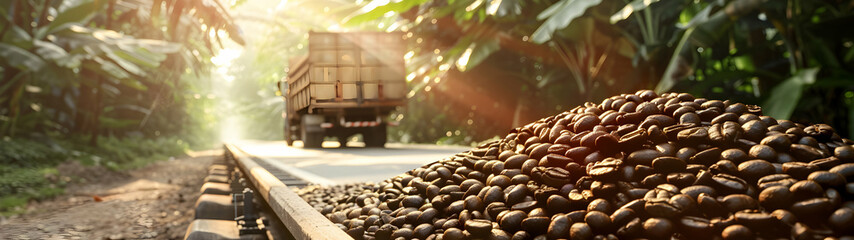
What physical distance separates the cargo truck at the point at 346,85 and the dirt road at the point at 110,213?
5.88ft

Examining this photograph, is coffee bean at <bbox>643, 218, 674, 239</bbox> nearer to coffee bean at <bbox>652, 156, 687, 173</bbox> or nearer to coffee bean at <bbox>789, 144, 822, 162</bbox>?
coffee bean at <bbox>652, 156, 687, 173</bbox>

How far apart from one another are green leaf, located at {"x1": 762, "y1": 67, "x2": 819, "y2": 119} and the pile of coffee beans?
129 inches

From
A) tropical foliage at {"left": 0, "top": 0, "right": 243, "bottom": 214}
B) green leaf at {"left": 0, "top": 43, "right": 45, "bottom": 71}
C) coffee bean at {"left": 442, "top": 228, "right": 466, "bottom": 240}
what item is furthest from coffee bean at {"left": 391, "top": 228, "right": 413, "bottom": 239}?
green leaf at {"left": 0, "top": 43, "right": 45, "bottom": 71}

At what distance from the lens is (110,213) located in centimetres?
514

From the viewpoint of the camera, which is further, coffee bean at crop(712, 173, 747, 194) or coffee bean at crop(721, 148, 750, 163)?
coffee bean at crop(721, 148, 750, 163)

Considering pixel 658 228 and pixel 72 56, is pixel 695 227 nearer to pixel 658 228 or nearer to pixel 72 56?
pixel 658 228

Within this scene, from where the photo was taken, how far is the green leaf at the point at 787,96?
5.31 m

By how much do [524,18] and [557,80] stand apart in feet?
6.20

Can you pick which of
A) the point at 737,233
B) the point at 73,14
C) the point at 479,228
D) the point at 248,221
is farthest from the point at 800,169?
the point at 73,14

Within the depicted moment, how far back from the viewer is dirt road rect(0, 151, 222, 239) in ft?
13.3

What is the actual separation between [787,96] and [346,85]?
490 cm

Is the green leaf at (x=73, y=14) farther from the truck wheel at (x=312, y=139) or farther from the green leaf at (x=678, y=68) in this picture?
the green leaf at (x=678, y=68)

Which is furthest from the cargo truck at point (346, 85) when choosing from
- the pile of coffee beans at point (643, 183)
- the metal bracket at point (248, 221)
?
the pile of coffee beans at point (643, 183)

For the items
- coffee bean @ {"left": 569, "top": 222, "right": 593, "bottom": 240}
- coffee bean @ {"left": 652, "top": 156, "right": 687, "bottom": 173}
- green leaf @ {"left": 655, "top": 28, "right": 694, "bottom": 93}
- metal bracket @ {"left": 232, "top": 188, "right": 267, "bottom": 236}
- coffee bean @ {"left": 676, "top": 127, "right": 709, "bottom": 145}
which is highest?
green leaf @ {"left": 655, "top": 28, "right": 694, "bottom": 93}
